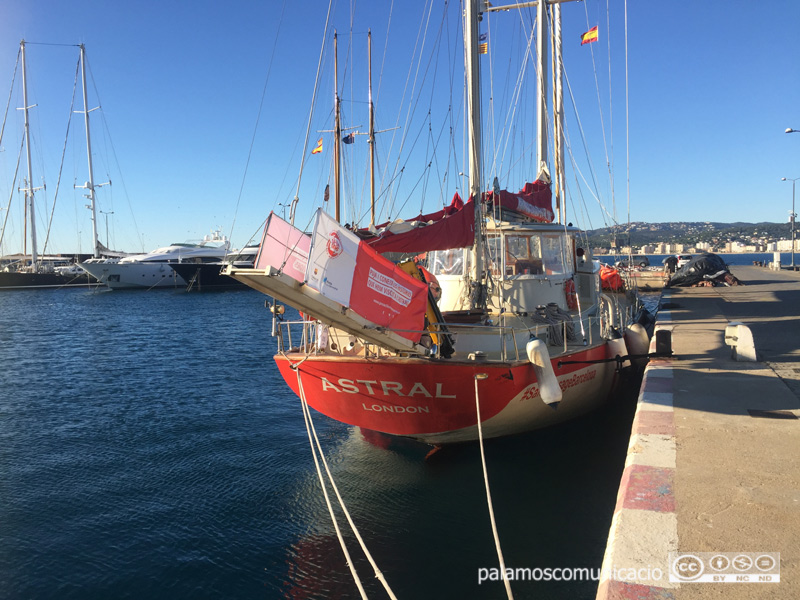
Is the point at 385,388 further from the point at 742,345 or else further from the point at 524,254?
the point at 742,345

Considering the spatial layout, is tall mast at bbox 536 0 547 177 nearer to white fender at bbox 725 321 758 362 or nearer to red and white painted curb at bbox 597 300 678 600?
white fender at bbox 725 321 758 362

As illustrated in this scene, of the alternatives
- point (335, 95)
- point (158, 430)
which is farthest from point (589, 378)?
point (335, 95)

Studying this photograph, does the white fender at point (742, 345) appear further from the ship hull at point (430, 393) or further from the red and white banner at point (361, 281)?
the red and white banner at point (361, 281)

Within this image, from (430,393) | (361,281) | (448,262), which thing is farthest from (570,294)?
(361,281)

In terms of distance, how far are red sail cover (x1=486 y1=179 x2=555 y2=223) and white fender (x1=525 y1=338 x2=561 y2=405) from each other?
3776mm

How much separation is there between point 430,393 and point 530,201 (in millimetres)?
6811

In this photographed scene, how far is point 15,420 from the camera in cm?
1410

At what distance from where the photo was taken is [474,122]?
35.5 ft

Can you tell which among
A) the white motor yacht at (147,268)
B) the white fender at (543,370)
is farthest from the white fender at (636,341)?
the white motor yacht at (147,268)

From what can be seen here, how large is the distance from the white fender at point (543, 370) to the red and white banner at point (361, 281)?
1.77m

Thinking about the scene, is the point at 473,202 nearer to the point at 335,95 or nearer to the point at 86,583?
the point at 86,583

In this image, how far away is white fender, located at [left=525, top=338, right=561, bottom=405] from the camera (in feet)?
28.1

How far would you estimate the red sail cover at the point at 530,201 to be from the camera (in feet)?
38.4

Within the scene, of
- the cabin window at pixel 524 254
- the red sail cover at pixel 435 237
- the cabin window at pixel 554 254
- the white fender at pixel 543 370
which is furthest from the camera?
the cabin window at pixel 554 254
